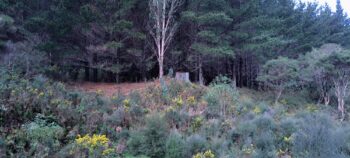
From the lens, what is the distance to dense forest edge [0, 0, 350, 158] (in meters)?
7.41

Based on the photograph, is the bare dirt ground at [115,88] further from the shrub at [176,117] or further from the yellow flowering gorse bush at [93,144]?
the yellow flowering gorse bush at [93,144]

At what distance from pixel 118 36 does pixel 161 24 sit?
2595 mm

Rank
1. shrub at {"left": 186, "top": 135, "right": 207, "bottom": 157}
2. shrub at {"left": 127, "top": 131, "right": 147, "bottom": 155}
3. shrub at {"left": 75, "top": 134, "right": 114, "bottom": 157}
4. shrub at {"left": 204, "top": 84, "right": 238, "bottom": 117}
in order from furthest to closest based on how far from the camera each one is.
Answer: shrub at {"left": 204, "top": 84, "right": 238, "bottom": 117}
shrub at {"left": 127, "top": 131, "right": 147, "bottom": 155}
shrub at {"left": 186, "top": 135, "right": 207, "bottom": 157}
shrub at {"left": 75, "top": 134, "right": 114, "bottom": 157}

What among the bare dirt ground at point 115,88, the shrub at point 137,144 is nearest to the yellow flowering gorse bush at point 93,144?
the shrub at point 137,144

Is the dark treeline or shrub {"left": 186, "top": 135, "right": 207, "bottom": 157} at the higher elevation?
the dark treeline

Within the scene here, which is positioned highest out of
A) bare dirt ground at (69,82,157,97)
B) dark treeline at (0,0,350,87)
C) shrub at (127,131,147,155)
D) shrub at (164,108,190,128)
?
dark treeline at (0,0,350,87)

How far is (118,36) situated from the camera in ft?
63.8

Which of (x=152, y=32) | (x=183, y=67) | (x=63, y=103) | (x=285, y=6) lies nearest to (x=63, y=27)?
(x=152, y=32)

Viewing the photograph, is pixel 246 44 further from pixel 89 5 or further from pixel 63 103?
pixel 63 103

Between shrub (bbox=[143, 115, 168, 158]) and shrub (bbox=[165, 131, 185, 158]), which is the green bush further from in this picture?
shrub (bbox=[165, 131, 185, 158])

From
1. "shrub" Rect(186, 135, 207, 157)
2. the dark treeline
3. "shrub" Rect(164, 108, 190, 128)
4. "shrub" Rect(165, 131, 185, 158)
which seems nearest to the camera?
"shrub" Rect(165, 131, 185, 158)

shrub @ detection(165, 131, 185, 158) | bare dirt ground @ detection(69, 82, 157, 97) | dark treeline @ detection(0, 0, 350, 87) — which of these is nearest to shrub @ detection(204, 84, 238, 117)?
shrub @ detection(165, 131, 185, 158)

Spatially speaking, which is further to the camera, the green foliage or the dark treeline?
the dark treeline

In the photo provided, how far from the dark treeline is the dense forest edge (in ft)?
0.23
